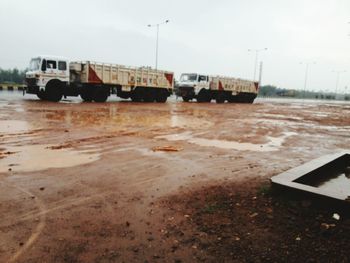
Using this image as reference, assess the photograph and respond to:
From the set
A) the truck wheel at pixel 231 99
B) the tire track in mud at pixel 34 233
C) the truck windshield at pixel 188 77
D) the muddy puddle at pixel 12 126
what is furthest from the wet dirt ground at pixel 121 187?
the truck wheel at pixel 231 99

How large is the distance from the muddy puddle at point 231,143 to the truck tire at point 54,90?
15.2 meters

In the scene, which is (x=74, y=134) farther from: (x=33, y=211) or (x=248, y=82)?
(x=248, y=82)

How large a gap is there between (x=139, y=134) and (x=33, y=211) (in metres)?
6.39

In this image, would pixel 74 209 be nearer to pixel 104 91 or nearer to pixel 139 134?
pixel 139 134

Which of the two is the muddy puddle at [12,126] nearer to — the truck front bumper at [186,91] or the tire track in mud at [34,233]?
the tire track in mud at [34,233]

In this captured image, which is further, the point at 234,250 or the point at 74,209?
the point at 74,209

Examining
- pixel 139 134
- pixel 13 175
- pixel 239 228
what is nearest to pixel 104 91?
pixel 139 134

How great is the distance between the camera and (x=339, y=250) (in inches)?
123

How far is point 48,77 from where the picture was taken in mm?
22297

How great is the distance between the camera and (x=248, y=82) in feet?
147

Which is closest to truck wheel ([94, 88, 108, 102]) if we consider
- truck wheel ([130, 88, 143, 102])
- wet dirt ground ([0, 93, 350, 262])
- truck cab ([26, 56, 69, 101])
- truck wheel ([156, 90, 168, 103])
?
truck cab ([26, 56, 69, 101])

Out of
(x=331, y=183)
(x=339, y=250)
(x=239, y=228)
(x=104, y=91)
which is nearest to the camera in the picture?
(x=339, y=250)

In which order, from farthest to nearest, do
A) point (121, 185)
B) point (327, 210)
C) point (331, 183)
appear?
point (331, 183) < point (121, 185) < point (327, 210)

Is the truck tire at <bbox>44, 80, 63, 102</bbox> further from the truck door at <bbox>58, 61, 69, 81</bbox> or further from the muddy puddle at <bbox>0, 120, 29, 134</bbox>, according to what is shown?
the muddy puddle at <bbox>0, 120, 29, 134</bbox>
